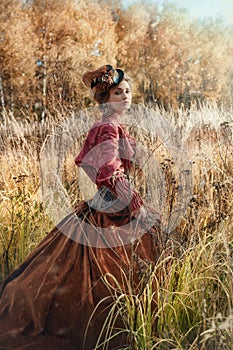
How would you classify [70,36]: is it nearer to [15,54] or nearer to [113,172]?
[15,54]

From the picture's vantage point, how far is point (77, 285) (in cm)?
189

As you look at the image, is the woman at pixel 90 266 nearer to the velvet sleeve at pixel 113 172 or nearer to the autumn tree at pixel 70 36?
the velvet sleeve at pixel 113 172

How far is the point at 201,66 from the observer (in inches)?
802

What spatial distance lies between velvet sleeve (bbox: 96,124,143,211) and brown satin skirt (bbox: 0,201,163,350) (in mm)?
79

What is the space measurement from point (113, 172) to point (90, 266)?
41 centimetres

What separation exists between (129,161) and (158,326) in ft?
2.33

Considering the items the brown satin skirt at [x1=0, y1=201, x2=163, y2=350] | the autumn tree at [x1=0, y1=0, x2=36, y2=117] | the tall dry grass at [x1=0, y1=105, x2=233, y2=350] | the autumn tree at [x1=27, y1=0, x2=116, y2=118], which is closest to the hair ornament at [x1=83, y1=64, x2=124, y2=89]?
the tall dry grass at [x1=0, y1=105, x2=233, y2=350]

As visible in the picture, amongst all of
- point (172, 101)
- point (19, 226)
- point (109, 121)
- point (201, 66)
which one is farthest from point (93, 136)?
point (201, 66)

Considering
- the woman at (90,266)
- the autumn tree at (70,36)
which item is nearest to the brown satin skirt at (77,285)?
the woman at (90,266)

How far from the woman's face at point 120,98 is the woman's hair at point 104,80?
0.02 m

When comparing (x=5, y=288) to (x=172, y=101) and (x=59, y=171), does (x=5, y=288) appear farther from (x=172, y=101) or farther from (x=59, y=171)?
(x=172, y=101)

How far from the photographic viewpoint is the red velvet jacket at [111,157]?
1.90 meters

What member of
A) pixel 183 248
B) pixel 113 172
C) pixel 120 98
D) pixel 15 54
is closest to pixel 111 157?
pixel 113 172

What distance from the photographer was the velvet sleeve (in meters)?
1.89
